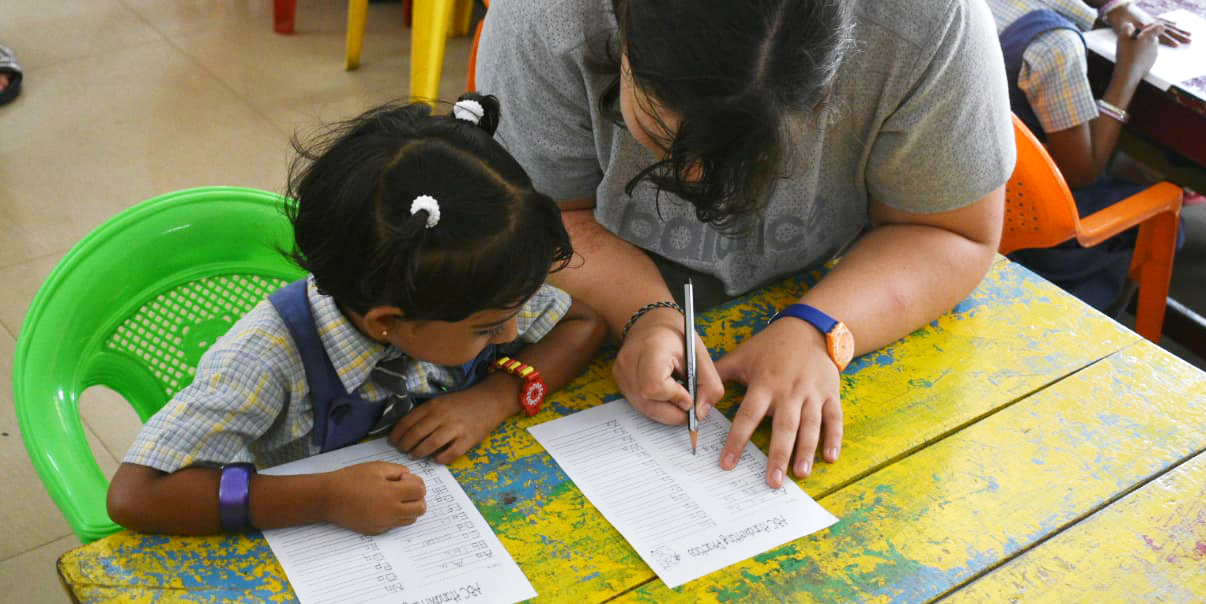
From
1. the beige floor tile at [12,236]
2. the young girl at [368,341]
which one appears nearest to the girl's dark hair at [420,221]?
the young girl at [368,341]

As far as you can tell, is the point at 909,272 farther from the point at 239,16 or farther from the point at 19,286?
the point at 239,16

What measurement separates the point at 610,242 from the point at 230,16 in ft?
10.2

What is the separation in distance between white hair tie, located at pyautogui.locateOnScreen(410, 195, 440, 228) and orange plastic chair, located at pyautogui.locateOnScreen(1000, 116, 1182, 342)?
1032mm

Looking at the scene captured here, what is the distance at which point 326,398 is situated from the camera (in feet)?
3.86

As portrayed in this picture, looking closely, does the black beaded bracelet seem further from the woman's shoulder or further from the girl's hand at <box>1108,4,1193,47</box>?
the girl's hand at <box>1108,4,1193,47</box>

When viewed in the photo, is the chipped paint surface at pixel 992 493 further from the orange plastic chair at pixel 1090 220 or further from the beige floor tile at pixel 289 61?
the beige floor tile at pixel 289 61

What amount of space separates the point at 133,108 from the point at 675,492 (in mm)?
2862

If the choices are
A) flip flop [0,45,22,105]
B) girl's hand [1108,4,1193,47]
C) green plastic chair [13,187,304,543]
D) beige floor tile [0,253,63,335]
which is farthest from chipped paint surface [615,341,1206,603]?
flip flop [0,45,22,105]

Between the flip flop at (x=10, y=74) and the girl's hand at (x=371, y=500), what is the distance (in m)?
2.94

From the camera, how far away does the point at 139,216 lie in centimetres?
135

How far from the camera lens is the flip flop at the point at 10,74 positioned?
3.38m

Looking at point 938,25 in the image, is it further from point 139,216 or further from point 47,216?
point 47,216

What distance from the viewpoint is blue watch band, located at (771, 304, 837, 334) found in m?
1.29

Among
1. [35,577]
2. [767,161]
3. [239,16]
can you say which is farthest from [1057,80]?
[239,16]
